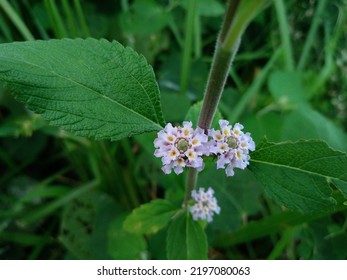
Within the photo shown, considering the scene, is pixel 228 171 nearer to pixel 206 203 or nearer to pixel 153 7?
pixel 206 203

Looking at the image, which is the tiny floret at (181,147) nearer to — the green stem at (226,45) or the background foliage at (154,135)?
the green stem at (226,45)

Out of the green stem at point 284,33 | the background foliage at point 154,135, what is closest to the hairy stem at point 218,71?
the background foliage at point 154,135

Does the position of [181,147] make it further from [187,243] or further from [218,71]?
[187,243]

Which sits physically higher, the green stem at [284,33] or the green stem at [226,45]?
the green stem at [284,33]

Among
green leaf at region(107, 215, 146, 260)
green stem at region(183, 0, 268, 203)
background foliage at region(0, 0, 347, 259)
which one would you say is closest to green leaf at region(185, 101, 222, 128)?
green stem at region(183, 0, 268, 203)

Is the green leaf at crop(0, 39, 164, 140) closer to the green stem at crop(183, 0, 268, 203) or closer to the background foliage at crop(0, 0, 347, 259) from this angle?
the green stem at crop(183, 0, 268, 203)

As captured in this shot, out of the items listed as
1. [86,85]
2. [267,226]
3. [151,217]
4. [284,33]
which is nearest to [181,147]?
[86,85]
